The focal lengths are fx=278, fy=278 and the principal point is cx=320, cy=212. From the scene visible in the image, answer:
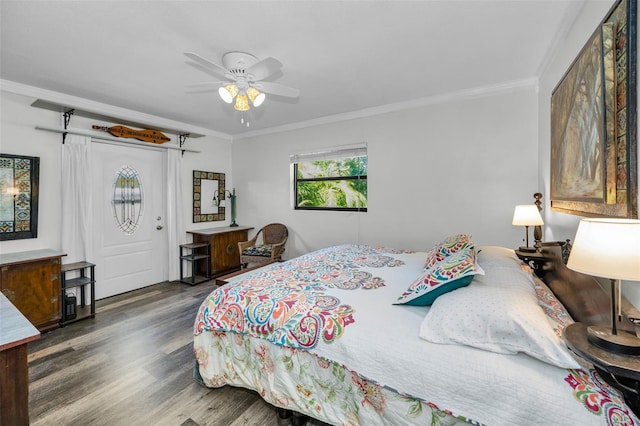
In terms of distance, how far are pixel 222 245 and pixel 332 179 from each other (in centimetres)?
215

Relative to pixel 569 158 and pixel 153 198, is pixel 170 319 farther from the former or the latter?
pixel 569 158

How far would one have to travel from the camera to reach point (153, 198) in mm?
4285

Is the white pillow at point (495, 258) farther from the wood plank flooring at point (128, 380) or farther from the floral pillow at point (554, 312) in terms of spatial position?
the wood plank flooring at point (128, 380)

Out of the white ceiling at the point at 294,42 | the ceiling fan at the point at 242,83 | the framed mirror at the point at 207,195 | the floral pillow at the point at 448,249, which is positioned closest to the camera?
the white ceiling at the point at 294,42

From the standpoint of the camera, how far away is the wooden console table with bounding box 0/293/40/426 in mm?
1090

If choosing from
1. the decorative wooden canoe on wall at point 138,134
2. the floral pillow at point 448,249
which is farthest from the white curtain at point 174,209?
the floral pillow at point 448,249

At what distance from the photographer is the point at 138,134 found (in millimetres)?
3902

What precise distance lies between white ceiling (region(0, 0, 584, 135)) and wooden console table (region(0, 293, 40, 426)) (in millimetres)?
1923

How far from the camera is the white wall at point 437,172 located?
303cm

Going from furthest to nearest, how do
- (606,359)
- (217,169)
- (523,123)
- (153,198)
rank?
1. (217,169)
2. (153,198)
3. (523,123)
4. (606,359)

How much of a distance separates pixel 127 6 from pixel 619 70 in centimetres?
273

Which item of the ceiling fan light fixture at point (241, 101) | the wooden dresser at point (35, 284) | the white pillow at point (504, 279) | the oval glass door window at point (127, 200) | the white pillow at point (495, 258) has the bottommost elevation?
the wooden dresser at point (35, 284)

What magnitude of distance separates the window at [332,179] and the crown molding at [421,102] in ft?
1.48

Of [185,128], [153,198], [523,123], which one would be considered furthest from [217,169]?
[523,123]
